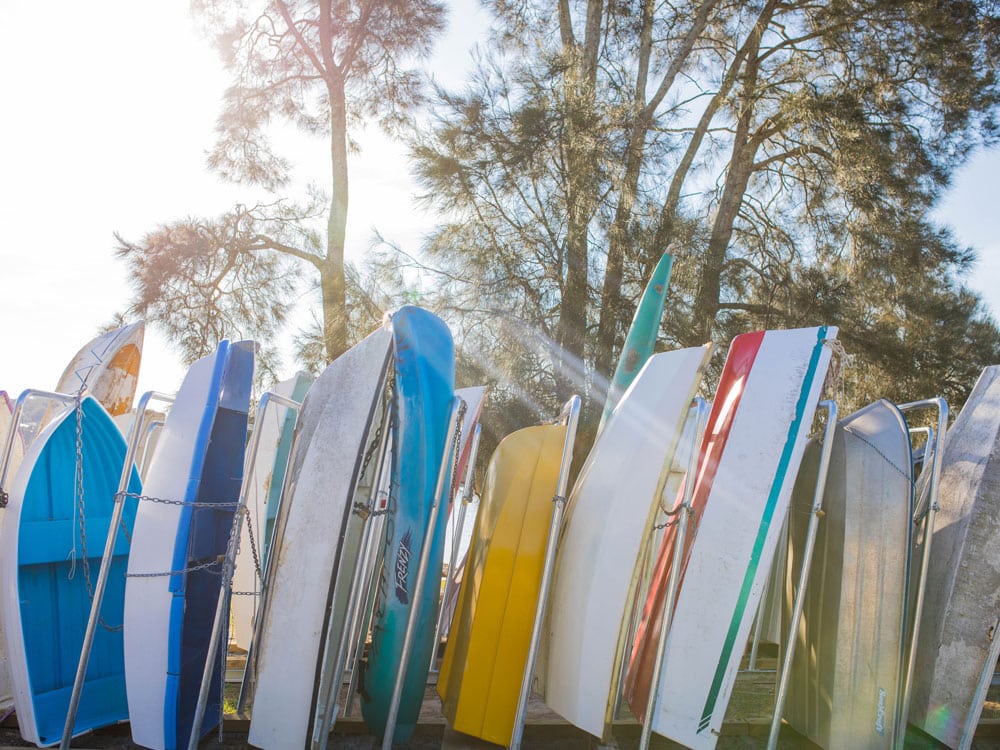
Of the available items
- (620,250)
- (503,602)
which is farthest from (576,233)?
(503,602)

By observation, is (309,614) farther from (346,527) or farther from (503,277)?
(503,277)

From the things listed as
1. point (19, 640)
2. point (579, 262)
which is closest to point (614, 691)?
point (19, 640)

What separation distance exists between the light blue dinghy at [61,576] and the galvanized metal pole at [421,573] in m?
1.16

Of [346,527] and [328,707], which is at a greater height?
[346,527]

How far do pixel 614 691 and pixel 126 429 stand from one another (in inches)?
137

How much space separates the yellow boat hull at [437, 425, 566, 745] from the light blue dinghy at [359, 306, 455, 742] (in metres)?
0.16

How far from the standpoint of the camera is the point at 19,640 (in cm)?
283

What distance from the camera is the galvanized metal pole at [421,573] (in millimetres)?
2691

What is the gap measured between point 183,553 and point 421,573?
0.87 metres

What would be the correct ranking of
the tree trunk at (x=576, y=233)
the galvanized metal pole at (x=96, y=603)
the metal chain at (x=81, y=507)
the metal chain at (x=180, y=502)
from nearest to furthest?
the galvanized metal pole at (x=96, y=603), the metal chain at (x=180, y=502), the metal chain at (x=81, y=507), the tree trunk at (x=576, y=233)

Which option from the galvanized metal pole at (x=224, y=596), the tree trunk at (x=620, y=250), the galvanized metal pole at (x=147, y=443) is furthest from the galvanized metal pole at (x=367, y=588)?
the tree trunk at (x=620, y=250)

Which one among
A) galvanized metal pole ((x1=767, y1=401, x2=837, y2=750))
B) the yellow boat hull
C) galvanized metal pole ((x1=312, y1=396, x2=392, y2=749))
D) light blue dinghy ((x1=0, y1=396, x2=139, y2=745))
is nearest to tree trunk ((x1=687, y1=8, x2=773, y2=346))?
the yellow boat hull

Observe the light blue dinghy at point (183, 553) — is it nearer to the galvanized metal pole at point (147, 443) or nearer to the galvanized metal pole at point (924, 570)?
the galvanized metal pole at point (147, 443)

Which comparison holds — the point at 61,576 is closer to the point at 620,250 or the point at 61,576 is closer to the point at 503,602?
the point at 503,602
